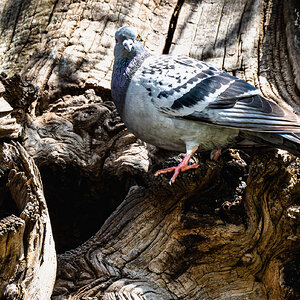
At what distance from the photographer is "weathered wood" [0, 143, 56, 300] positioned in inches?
86.7

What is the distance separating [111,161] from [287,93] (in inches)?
65.2

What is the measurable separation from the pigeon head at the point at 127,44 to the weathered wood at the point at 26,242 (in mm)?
1097

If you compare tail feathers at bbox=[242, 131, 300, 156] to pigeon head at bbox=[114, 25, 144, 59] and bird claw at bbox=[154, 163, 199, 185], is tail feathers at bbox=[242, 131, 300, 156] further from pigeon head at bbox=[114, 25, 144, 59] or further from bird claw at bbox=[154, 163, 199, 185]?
pigeon head at bbox=[114, 25, 144, 59]

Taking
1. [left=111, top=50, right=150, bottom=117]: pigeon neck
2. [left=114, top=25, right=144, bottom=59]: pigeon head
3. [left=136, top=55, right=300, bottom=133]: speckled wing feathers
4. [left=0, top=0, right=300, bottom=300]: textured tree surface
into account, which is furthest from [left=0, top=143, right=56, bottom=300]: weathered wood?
[left=114, top=25, right=144, bottom=59]: pigeon head

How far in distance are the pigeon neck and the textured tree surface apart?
1.27 ft

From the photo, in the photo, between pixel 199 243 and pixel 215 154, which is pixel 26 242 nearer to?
pixel 199 243

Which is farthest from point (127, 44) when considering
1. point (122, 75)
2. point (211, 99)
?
point (211, 99)

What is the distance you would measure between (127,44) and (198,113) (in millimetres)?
848

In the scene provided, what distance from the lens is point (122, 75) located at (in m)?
3.08

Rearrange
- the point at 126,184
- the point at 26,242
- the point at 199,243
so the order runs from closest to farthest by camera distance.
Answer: the point at 26,242 < the point at 199,243 < the point at 126,184

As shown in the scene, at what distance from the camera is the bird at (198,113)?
2.69 metres

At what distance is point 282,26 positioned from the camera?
14.2 feet

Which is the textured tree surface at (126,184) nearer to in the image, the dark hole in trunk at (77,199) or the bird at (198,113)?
the dark hole in trunk at (77,199)

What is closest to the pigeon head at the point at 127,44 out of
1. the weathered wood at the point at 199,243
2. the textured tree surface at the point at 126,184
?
the textured tree surface at the point at 126,184
